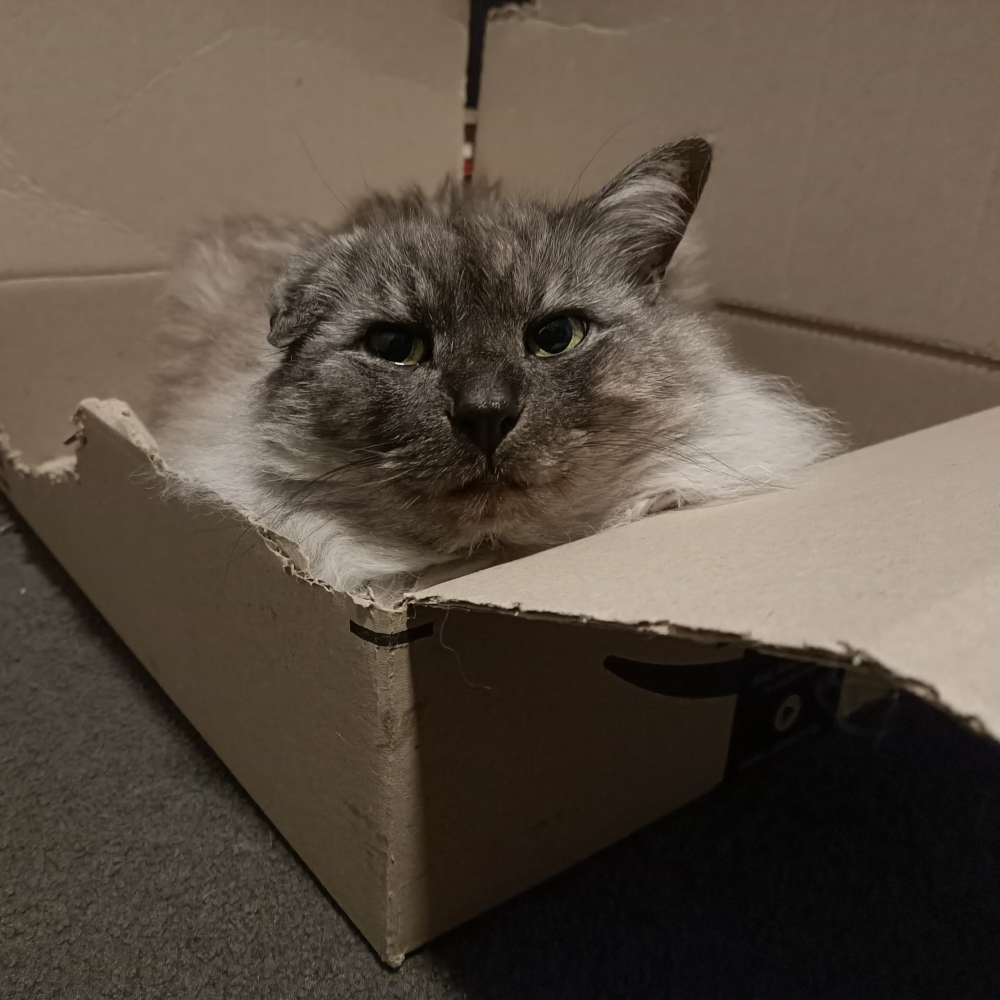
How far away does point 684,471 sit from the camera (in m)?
1.06

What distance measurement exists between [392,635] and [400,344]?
43cm

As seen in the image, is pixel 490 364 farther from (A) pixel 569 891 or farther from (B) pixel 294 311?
(A) pixel 569 891

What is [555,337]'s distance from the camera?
1.08 meters

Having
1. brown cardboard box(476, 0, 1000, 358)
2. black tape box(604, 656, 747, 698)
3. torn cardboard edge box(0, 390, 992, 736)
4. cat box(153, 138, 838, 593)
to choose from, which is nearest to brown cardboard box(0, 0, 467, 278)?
brown cardboard box(476, 0, 1000, 358)

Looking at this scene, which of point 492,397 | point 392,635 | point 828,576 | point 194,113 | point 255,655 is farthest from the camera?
point 194,113

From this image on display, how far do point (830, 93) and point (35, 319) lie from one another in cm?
160

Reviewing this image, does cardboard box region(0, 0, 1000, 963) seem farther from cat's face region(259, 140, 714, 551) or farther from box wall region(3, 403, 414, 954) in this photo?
cat's face region(259, 140, 714, 551)

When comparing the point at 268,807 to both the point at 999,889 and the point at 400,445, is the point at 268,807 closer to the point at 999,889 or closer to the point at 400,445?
the point at 400,445

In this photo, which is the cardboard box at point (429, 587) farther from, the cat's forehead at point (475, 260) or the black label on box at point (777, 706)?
the cat's forehead at point (475, 260)

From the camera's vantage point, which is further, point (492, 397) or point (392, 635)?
point (492, 397)

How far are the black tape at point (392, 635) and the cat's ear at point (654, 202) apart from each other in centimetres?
66

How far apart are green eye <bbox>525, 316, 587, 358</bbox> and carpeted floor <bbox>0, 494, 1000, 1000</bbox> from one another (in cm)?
67

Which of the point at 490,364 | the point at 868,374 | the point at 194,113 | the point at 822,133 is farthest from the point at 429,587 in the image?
the point at 194,113

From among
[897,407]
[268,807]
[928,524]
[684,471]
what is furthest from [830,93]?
[268,807]
